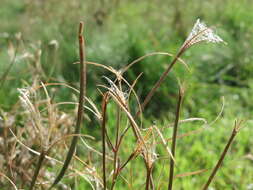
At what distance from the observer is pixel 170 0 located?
19.1 ft

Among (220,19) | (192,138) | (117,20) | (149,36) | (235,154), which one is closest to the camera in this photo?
(235,154)

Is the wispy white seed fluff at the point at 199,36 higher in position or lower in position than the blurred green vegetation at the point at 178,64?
higher

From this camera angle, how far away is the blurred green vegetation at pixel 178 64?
280 cm

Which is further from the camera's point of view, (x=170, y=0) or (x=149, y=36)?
(x=170, y=0)

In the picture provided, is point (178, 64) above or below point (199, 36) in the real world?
below

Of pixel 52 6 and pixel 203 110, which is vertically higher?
pixel 52 6

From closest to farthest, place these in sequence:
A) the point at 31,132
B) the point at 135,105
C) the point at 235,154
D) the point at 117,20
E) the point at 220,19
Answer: the point at 31,132, the point at 235,154, the point at 135,105, the point at 220,19, the point at 117,20

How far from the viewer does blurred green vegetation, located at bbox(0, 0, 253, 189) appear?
280 cm

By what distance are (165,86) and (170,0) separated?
2391mm

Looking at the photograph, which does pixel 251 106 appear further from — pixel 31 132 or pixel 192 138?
pixel 31 132

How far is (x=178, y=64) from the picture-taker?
370 cm

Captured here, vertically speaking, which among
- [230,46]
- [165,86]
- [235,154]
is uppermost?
[230,46]

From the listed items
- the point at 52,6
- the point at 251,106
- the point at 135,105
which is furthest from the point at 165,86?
the point at 52,6

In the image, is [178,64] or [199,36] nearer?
[199,36]
